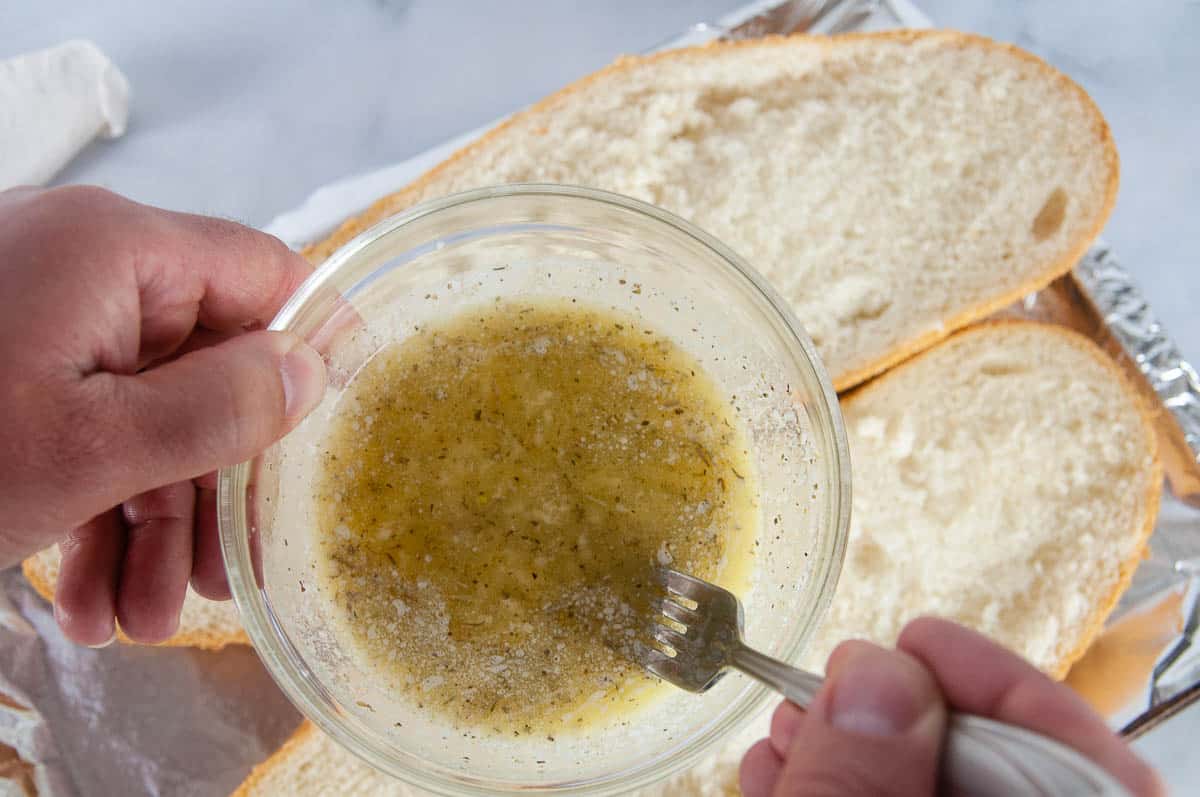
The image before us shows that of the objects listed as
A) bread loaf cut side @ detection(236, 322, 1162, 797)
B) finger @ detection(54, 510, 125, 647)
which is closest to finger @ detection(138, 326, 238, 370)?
finger @ detection(54, 510, 125, 647)

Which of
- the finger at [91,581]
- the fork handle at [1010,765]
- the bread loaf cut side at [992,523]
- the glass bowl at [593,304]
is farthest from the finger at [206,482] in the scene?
the fork handle at [1010,765]

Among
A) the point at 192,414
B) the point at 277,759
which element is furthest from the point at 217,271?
the point at 277,759

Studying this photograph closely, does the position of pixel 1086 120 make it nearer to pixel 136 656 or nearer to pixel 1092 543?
pixel 1092 543

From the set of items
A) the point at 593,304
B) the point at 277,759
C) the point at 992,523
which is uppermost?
A: the point at 593,304

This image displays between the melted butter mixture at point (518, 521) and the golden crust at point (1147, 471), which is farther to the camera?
the golden crust at point (1147, 471)

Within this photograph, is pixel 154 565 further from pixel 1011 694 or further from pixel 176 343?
pixel 1011 694

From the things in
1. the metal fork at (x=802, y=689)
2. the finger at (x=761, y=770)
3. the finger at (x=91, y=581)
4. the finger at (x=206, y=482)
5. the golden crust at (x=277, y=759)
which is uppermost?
the metal fork at (x=802, y=689)

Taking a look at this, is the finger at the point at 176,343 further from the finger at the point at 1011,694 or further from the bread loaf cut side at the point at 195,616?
the finger at the point at 1011,694
